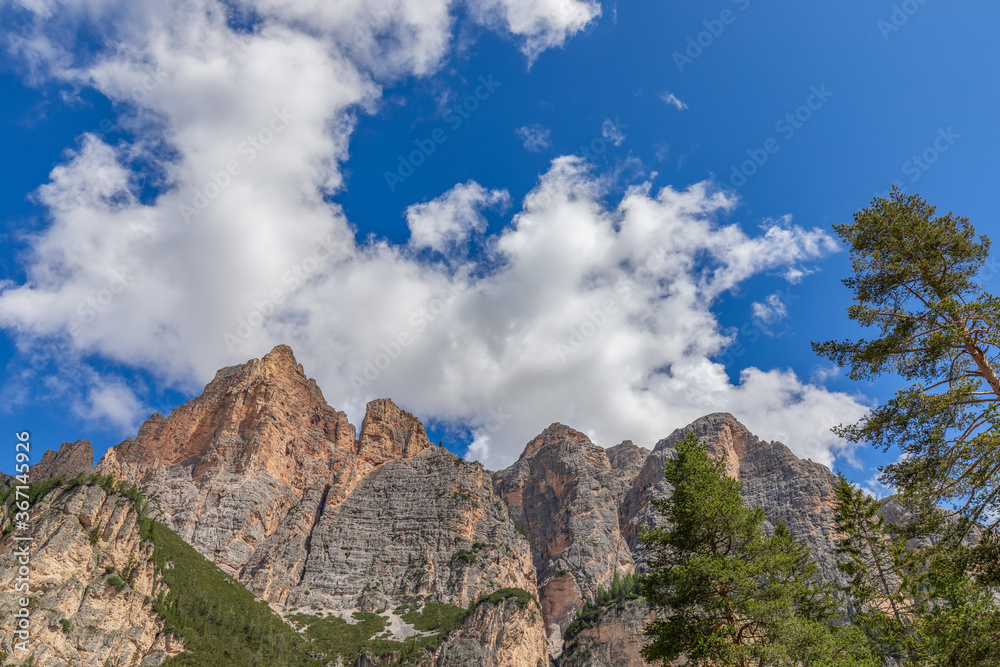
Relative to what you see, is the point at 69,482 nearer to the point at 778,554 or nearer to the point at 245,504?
the point at 245,504

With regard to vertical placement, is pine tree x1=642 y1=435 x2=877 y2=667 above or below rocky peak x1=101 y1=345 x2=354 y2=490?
below

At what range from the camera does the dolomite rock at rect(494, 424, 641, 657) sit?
148 meters

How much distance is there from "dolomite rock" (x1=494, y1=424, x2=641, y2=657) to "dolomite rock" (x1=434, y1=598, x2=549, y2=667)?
21.2 metres

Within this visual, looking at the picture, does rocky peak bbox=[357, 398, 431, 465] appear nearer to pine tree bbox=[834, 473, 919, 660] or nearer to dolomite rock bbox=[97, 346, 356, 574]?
dolomite rock bbox=[97, 346, 356, 574]

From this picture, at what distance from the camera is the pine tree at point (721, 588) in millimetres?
21281

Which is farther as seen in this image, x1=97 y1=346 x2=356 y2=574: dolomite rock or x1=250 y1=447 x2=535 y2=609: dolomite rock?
x1=97 y1=346 x2=356 y2=574: dolomite rock

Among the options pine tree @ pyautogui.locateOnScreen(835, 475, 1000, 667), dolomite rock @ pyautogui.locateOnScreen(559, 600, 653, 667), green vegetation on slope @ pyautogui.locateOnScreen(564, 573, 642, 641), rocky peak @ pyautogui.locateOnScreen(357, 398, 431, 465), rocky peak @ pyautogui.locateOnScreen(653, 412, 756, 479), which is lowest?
pine tree @ pyautogui.locateOnScreen(835, 475, 1000, 667)

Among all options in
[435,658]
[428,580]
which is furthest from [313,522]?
[435,658]

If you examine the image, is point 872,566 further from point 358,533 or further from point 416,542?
point 358,533

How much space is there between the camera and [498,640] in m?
108

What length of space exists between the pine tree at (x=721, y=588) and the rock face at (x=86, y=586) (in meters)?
79.1

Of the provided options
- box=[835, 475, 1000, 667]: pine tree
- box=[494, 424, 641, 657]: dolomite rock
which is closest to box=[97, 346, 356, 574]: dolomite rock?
box=[494, 424, 641, 657]: dolomite rock

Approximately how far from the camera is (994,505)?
1383 centimetres

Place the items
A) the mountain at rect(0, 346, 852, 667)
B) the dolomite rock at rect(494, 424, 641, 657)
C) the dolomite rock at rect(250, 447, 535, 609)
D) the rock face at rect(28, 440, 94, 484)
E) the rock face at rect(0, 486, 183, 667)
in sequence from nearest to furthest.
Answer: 1. the rock face at rect(0, 486, 183, 667)
2. the mountain at rect(0, 346, 852, 667)
3. the dolomite rock at rect(250, 447, 535, 609)
4. the dolomite rock at rect(494, 424, 641, 657)
5. the rock face at rect(28, 440, 94, 484)
